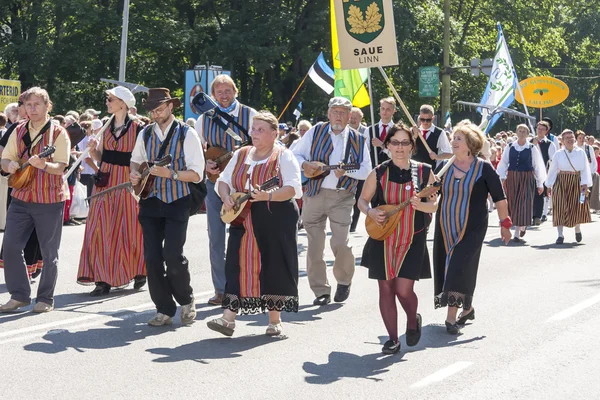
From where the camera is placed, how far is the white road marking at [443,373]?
21.5 feet

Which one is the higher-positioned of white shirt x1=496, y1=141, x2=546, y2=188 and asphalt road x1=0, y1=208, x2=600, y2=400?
white shirt x1=496, y1=141, x2=546, y2=188

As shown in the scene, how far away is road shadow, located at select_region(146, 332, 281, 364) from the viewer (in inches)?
281

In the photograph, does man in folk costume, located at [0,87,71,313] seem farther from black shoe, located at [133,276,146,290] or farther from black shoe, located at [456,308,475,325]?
black shoe, located at [456,308,475,325]

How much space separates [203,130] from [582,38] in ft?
219

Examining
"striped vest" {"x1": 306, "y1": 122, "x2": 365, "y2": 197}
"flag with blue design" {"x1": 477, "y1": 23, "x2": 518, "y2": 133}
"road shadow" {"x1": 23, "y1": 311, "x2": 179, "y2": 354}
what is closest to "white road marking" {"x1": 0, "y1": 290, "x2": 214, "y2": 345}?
"road shadow" {"x1": 23, "y1": 311, "x2": 179, "y2": 354}

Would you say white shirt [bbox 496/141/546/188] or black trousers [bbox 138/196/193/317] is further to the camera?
white shirt [bbox 496/141/546/188]

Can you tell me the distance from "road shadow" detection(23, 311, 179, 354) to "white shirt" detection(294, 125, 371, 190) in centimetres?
211

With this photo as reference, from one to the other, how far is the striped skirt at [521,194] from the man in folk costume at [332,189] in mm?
7075

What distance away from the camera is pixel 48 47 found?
38.1 metres

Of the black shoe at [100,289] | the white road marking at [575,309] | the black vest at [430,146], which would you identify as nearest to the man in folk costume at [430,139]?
the black vest at [430,146]

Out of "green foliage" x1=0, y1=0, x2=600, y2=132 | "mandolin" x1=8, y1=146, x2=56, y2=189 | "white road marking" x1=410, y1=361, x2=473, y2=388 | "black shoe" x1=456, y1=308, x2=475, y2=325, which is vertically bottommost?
"white road marking" x1=410, y1=361, x2=473, y2=388

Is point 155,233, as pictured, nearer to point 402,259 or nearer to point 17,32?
point 402,259

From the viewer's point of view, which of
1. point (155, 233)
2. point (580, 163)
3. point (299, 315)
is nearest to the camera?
point (155, 233)

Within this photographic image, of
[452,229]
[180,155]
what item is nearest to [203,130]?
[180,155]
